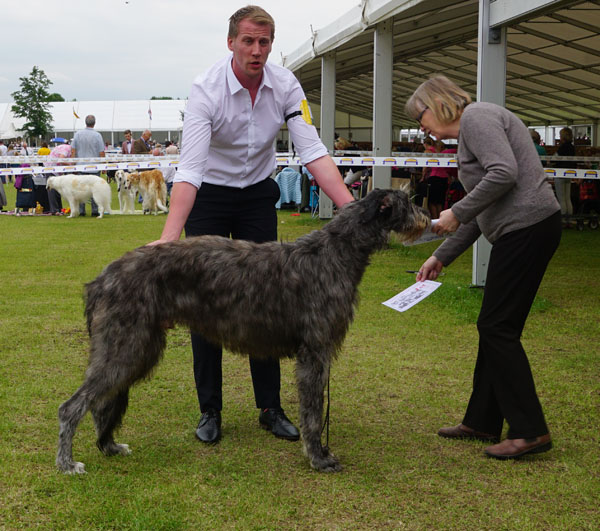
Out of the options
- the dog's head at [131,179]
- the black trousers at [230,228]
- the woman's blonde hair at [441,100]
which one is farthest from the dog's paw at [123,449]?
the dog's head at [131,179]

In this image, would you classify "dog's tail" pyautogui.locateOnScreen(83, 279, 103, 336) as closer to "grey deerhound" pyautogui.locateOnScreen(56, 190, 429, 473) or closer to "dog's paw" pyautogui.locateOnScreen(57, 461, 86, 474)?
"grey deerhound" pyautogui.locateOnScreen(56, 190, 429, 473)

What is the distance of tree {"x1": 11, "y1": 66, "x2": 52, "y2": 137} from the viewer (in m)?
60.4

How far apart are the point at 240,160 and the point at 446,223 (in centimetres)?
129

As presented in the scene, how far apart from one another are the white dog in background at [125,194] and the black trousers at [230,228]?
16.6m

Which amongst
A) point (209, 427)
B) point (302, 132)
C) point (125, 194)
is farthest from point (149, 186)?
point (209, 427)

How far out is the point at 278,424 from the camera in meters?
4.34

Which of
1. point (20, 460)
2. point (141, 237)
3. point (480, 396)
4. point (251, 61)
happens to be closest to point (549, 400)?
point (480, 396)

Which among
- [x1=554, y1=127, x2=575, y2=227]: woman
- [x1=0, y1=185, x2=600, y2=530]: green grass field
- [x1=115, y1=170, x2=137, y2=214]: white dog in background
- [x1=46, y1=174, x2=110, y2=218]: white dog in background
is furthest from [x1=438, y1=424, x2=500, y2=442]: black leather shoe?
[x1=115, y1=170, x2=137, y2=214]: white dog in background

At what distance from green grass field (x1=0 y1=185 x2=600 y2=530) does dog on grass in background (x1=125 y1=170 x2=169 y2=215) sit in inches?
505

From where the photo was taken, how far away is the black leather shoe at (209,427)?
4188 mm

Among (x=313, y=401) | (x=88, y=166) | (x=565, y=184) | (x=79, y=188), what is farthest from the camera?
(x=88, y=166)

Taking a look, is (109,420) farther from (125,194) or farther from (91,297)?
(125,194)

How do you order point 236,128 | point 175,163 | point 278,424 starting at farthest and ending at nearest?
point 175,163 → point 278,424 → point 236,128

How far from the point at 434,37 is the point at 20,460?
13186 mm
